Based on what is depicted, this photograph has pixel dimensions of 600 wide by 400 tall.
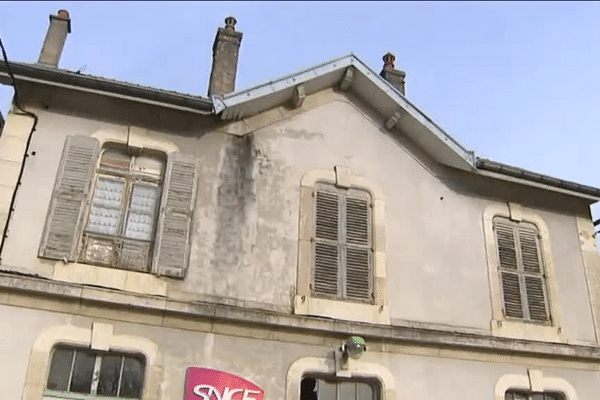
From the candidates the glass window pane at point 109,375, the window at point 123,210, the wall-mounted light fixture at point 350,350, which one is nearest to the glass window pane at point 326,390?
the wall-mounted light fixture at point 350,350

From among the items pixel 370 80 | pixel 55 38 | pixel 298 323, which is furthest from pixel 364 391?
pixel 55 38

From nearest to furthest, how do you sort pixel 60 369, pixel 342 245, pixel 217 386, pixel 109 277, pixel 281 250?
pixel 60 369
pixel 217 386
pixel 109 277
pixel 281 250
pixel 342 245

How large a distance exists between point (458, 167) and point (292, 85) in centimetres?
312

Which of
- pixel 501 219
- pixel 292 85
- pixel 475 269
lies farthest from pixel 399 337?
pixel 292 85

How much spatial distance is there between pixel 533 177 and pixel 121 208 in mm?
6684

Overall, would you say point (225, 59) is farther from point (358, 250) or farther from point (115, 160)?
point (358, 250)

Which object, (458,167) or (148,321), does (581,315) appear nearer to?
(458,167)

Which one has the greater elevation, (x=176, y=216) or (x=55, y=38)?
(x=55, y=38)

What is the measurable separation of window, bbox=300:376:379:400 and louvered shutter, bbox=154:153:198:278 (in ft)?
7.34

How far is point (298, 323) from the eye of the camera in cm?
870

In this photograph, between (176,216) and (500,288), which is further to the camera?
(500,288)

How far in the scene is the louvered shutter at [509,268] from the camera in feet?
33.3

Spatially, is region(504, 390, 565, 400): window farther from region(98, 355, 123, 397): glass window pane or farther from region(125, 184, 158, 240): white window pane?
region(125, 184, 158, 240): white window pane

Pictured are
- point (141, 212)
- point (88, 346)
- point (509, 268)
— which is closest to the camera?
Answer: point (88, 346)
